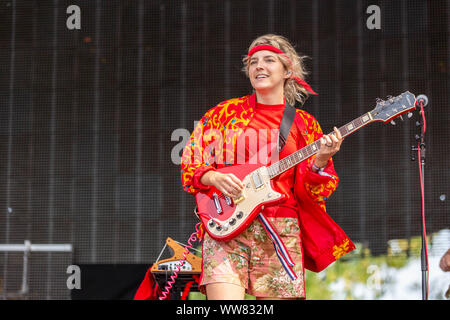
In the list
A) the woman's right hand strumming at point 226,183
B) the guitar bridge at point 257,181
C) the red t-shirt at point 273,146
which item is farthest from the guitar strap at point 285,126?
the woman's right hand strumming at point 226,183

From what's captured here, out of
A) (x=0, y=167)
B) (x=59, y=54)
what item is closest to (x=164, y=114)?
(x=59, y=54)

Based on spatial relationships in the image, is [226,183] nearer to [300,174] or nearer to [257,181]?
[257,181]

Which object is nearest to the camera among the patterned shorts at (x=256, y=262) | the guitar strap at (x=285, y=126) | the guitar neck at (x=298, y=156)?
the patterned shorts at (x=256, y=262)

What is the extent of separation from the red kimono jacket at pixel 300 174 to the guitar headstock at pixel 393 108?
306 millimetres

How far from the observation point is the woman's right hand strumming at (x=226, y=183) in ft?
8.49

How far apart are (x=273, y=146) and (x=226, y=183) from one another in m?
0.31

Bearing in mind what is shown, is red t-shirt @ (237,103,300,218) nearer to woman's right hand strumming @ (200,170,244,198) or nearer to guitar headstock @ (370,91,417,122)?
woman's right hand strumming @ (200,170,244,198)

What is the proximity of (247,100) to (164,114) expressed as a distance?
2.56 m

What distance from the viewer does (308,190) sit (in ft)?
9.02

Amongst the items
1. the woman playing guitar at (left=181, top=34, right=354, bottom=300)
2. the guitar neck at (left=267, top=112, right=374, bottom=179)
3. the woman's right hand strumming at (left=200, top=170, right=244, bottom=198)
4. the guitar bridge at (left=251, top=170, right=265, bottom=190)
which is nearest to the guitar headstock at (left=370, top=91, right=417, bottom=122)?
the guitar neck at (left=267, top=112, right=374, bottom=179)

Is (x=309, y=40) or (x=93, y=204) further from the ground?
(x=309, y=40)

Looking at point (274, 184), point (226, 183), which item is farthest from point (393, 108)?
point (226, 183)

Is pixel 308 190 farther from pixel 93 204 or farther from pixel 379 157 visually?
pixel 93 204

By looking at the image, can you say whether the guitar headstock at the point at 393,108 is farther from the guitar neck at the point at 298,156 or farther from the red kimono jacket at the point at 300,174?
the red kimono jacket at the point at 300,174
